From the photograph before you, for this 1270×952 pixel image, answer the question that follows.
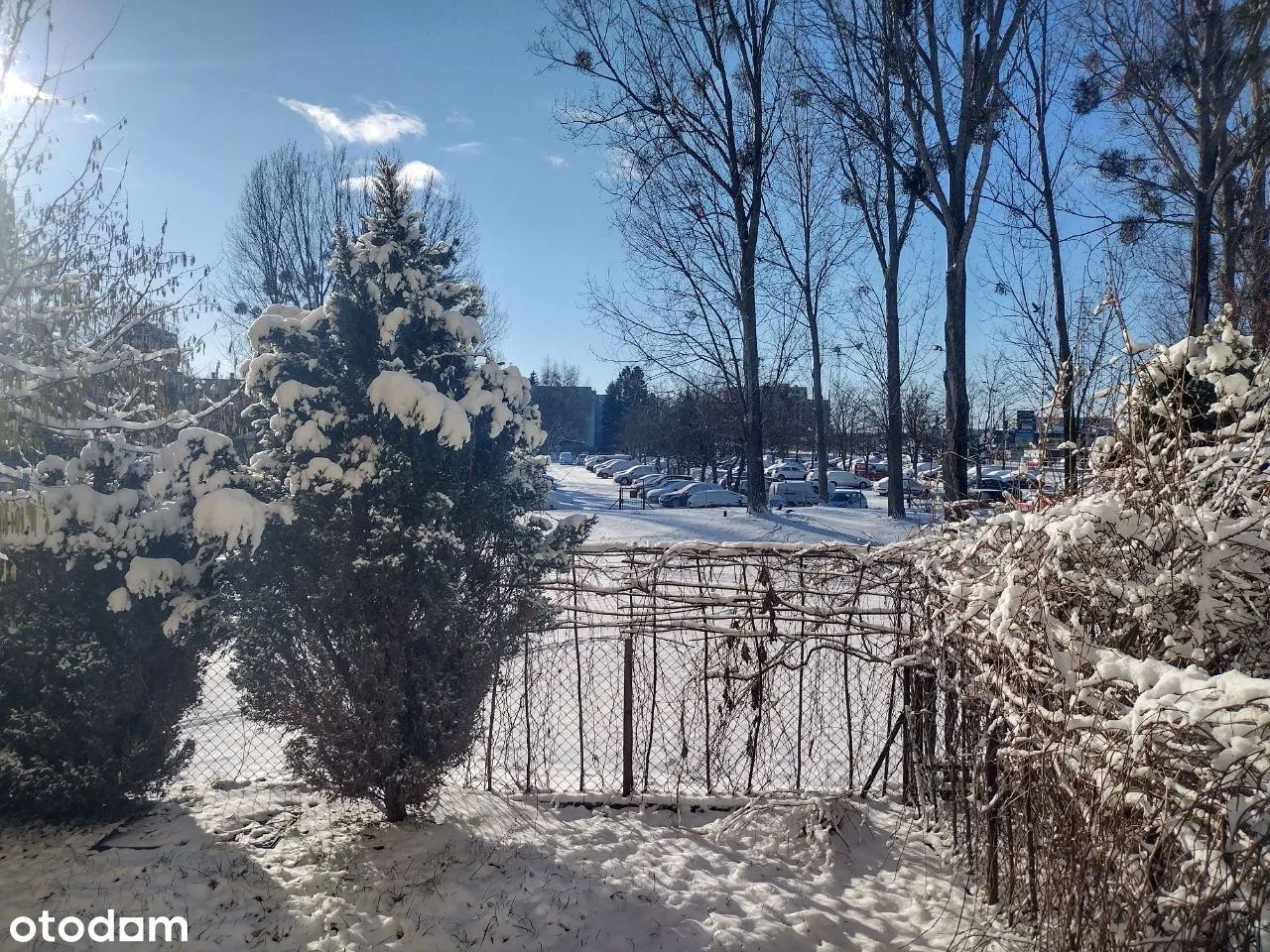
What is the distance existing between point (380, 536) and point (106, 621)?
5.06 feet

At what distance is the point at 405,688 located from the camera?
3.77 m

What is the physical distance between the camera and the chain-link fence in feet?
14.3

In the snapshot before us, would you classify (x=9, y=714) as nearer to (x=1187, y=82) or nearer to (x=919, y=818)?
(x=919, y=818)

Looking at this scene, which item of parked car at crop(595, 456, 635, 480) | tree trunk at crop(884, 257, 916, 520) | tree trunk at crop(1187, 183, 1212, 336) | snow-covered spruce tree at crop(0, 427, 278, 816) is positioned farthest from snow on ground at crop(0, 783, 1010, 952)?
parked car at crop(595, 456, 635, 480)

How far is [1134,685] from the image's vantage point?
6.54 feet

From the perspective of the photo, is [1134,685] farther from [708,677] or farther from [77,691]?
A: [77,691]

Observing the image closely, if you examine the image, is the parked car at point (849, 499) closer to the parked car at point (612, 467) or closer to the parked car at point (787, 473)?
the parked car at point (787, 473)

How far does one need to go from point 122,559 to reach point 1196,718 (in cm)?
446

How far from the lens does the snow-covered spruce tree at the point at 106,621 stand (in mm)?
3633

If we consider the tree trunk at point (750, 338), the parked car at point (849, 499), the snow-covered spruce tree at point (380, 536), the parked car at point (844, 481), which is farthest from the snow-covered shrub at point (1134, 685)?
the parked car at point (844, 481)

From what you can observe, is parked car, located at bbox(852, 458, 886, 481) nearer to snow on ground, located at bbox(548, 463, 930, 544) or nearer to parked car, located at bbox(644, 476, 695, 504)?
parked car, located at bbox(644, 476, 695, 504)

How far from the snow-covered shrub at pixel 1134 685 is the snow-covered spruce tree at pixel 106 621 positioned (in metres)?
3.22

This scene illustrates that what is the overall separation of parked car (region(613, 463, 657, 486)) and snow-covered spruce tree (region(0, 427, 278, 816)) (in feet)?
111

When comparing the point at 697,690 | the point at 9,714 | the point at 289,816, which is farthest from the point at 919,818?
the point at 9,714
